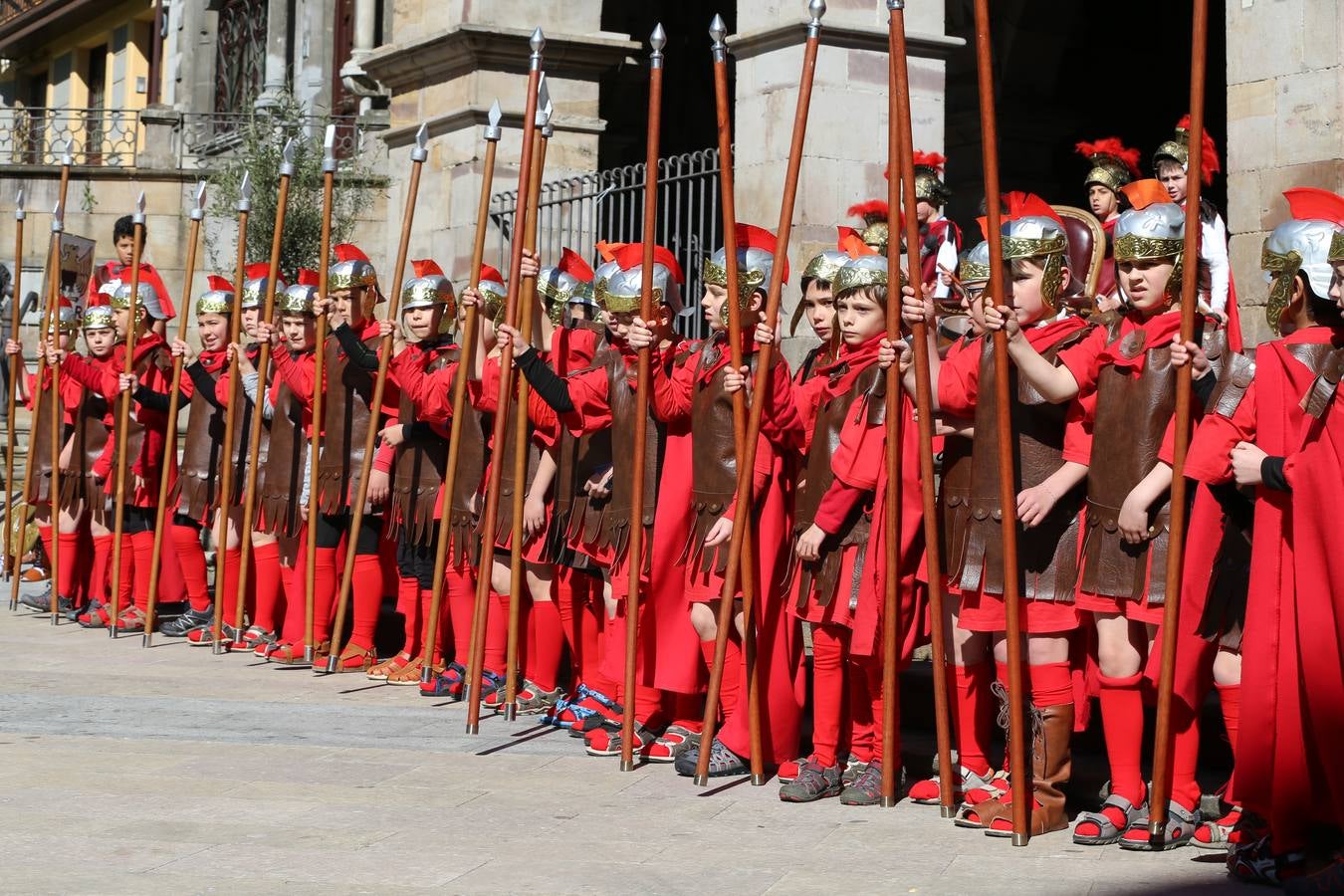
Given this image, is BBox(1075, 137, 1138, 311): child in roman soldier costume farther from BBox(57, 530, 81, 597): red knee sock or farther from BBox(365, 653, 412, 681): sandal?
BBox(57, 530, 81, 597): red knee sock

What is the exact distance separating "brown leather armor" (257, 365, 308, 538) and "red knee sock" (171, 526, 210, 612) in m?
1.15

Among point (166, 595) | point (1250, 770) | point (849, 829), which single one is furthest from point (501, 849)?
point (166, 595)

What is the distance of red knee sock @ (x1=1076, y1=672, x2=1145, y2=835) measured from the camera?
5.43 metres

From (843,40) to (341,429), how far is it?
3.56 metres

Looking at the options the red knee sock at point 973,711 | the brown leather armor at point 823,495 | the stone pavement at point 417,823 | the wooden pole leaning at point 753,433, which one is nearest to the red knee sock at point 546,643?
the stone pavement at point 417,823

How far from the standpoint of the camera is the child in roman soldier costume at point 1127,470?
5.33m

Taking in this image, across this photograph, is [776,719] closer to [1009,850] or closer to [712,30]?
[1009,850]

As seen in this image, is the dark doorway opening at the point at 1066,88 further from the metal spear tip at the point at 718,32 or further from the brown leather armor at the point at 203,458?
the metal spear tip at the point at 718,32

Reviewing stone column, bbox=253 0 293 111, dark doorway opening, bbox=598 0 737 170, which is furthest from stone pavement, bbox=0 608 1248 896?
stone column, bbox=253 0 293 111

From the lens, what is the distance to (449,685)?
8.37 m

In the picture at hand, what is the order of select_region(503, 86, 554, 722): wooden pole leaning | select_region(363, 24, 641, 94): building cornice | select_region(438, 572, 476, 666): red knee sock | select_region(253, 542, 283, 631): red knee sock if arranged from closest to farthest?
select_region(503, 86, 554, 722): wooden pole leaning
select_region(438, 572, 476, 666): red knee sock
select_region(253, 542, 283, 631): red knee sock
select_region(363, 24, 641, 94): building cornice

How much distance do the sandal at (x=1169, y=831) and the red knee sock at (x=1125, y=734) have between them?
0.09 meters

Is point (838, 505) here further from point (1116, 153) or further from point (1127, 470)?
point (1116, 153)

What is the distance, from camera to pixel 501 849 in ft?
17.1
